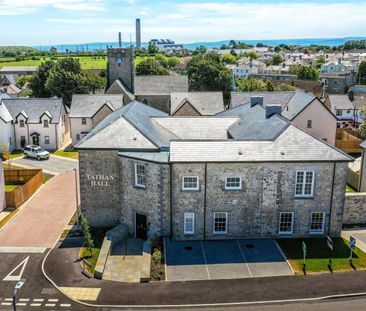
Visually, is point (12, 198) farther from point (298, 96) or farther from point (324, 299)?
point (298, 96)

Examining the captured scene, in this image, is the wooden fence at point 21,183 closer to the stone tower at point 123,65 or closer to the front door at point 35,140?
the front door at point 35,140

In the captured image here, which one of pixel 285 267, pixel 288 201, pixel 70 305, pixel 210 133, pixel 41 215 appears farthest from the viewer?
pixel 210 133

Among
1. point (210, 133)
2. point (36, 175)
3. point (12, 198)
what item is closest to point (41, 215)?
point (12, 198)

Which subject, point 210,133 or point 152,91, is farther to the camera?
point 152,91

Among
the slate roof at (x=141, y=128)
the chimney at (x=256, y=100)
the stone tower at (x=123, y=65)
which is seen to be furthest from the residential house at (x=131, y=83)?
the slate roof at (x=141, y=128)

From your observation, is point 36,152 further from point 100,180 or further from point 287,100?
point 287,100

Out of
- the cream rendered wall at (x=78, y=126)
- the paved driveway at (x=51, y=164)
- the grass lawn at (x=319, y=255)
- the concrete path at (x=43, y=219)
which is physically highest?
the cream rendered wall at (x=78, y=126)
